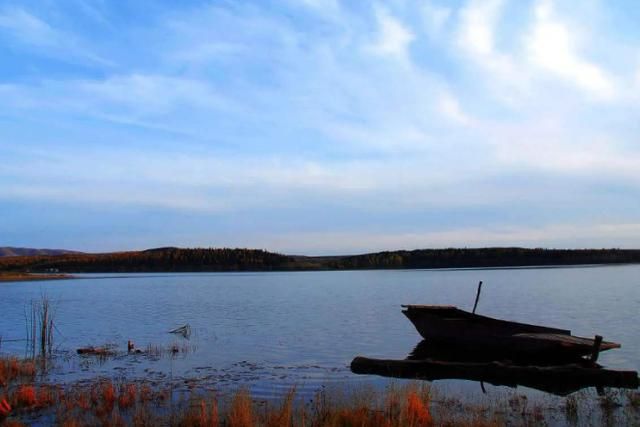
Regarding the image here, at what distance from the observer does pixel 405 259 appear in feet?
502

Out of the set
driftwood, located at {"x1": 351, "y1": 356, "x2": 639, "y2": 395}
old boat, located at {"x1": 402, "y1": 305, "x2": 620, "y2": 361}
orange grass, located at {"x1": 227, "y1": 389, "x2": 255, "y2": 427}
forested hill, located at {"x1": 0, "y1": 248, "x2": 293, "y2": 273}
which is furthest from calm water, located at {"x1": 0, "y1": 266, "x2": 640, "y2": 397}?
forested hill, located at {"x1": 0, "y1": 248, "x2": 293, "y2": 273}

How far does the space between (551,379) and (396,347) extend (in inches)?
376

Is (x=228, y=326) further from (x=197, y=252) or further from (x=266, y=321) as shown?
(x=197, y=252)

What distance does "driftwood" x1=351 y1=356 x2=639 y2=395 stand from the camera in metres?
16.7

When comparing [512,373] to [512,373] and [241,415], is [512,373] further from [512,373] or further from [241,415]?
[241,415]

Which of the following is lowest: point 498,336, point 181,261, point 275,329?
point 275,329

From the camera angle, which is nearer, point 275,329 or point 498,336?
point 498,336

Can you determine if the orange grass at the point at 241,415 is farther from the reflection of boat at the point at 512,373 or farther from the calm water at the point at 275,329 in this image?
the reflection of boat at the point at 512,373

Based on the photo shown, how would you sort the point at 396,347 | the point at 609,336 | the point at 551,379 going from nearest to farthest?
the point at 551,379
the point at 396,347
the point at 609,336

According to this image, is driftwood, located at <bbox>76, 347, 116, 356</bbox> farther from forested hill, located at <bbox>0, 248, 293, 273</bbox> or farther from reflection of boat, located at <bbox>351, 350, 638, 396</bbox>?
forested hill, located at <bbox>0, 248, 293, 273</bbox>

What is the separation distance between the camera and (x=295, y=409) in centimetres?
1390

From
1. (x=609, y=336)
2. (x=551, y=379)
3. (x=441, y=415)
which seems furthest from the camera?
(x=609, y=336)

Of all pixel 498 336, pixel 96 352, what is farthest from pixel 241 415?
pixel 498 336

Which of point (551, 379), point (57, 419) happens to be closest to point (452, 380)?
point (551, 379)
